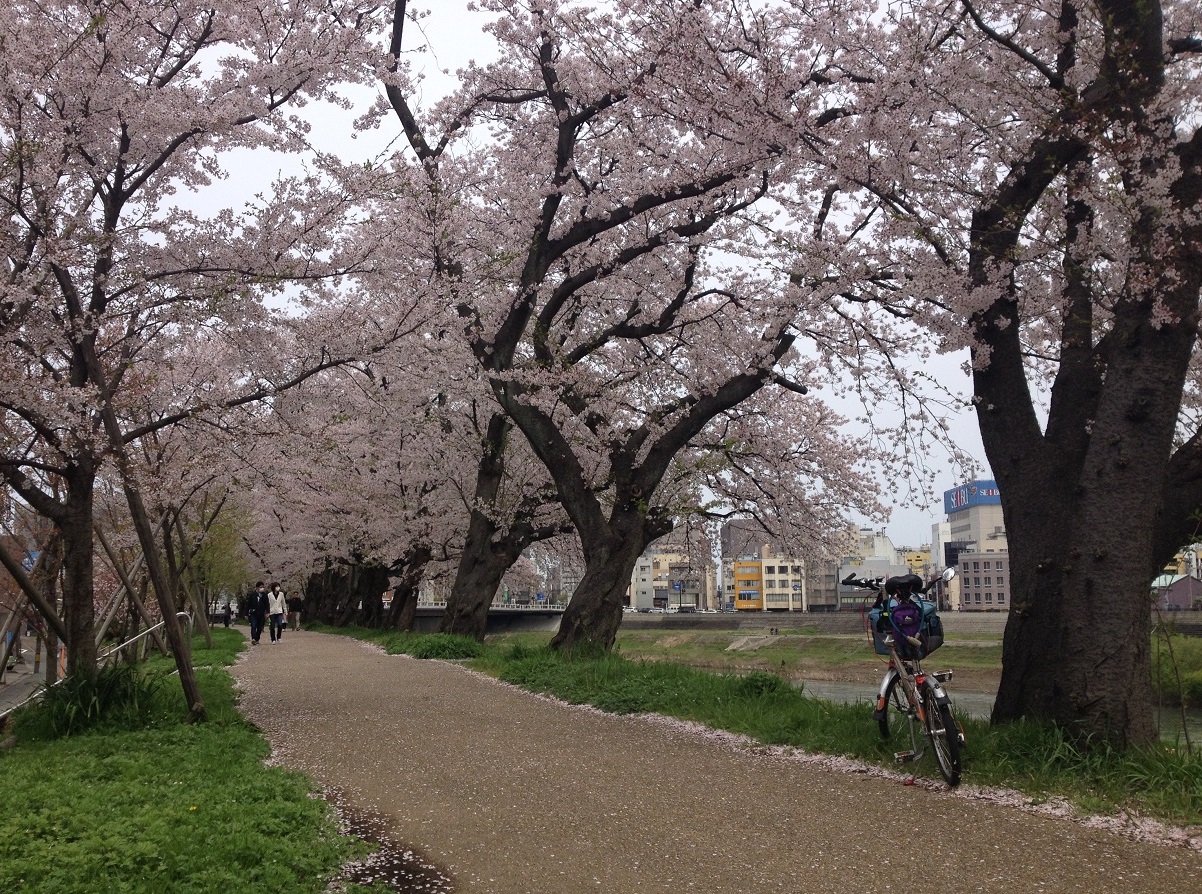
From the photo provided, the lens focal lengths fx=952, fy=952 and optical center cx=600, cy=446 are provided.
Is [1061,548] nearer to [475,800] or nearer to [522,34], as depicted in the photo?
[475,800]

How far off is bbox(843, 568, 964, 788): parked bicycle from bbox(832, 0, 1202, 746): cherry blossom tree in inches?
34.7

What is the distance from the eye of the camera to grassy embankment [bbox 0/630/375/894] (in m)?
3.82

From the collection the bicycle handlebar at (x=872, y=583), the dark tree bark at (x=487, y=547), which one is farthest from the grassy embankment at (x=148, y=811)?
the dark tree bark at (x=487, y=547)

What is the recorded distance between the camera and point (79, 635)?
27.1ft

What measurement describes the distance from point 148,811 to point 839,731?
468 cm

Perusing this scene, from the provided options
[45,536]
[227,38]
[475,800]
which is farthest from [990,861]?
[45,536]

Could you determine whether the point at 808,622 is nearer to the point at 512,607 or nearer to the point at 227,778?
the point at 512,607

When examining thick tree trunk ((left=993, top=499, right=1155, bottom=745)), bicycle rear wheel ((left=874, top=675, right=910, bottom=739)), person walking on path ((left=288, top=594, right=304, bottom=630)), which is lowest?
person walking on path ((left=288, top=594, right=304, bottom=630))

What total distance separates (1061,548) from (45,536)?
12756 mm

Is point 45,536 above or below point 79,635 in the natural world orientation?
above

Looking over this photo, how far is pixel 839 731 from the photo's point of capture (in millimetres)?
7098

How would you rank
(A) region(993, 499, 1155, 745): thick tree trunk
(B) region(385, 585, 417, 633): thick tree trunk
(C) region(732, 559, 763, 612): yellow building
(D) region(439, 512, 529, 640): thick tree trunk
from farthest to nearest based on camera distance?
Answer: (C) region(732, 559, 763, 612): yellow building, (B) region(385, 585, 417, 633): thick tree trunk, (D) region(439, 512, 529, 640): thick tree trunk, (A) region(993, 499, 1155, 745): thick tree trunk

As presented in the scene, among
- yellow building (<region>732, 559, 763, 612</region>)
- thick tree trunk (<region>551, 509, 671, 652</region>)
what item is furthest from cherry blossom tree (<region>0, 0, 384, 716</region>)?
yellow building (<region>732, 559, 763, 612</region>)

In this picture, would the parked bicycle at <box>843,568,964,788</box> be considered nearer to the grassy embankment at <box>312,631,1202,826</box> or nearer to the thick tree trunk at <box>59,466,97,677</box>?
the grassy embankment at <box>312,631,1202,826</box>
